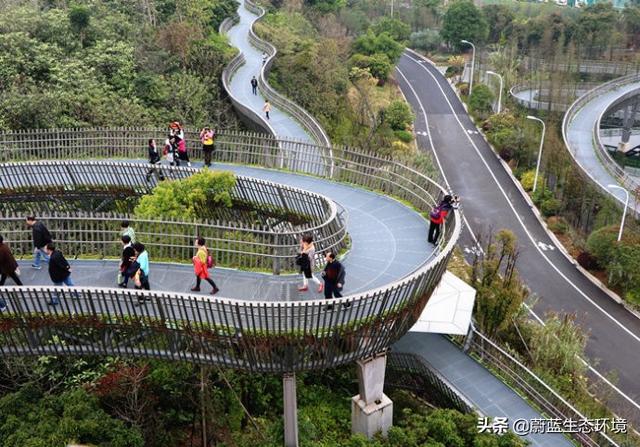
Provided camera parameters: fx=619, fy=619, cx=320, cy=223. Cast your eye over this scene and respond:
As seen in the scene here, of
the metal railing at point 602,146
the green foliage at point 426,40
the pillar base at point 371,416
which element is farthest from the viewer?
the green foliage at point 426,40

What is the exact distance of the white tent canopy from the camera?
18547 mm

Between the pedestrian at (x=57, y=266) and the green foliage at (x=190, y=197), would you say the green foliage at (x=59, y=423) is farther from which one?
the green foliage at (x=190, y=197)

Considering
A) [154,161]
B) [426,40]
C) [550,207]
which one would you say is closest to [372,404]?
[154,161]

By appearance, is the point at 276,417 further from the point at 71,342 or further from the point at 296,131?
the point at 296,131

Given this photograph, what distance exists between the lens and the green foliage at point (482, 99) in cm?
5753

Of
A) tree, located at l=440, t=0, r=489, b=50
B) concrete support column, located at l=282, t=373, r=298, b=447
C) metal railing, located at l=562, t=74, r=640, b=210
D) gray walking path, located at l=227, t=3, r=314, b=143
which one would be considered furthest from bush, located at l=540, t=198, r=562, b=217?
tree, located at l=440, t=0, r=489, b=50

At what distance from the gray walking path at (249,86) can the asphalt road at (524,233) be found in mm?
11810

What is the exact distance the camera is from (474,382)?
59.8 ft

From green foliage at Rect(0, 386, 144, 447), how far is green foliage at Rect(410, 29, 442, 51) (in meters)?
76.8

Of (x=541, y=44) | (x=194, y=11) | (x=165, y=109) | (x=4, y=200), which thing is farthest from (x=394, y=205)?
(x=541, y=44)

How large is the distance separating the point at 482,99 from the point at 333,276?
4781cm

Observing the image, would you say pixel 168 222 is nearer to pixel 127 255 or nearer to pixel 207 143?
pixel 127 255

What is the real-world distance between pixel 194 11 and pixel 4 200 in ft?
98.5

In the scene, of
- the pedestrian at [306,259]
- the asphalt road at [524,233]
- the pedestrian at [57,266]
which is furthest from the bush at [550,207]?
the pedestrian at [57,266]
